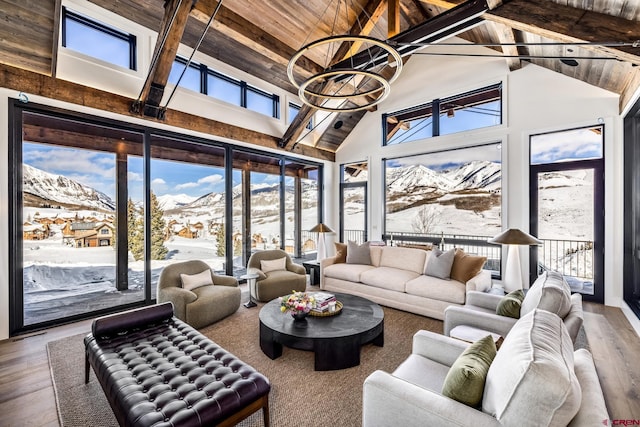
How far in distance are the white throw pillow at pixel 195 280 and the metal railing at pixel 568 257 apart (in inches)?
220

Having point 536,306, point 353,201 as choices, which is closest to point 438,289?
point 536,306

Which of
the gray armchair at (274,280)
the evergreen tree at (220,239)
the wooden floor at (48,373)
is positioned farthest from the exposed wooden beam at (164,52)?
the wooden floor at (48,373)

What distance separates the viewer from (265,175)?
259 inches

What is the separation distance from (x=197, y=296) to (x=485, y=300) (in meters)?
3.40

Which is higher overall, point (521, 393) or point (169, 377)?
point (521, 393)

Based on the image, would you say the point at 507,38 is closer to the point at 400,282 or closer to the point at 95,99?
the point at 400,282

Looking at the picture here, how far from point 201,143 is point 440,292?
4770mm

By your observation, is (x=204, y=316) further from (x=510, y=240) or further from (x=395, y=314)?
(x=510, y=240)

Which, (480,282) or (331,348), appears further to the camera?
(480,282)

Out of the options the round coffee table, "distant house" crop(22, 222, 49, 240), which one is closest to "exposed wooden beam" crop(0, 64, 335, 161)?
"distant house" crop(22, 222, 49, 240)

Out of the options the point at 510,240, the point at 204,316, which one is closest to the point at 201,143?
the point at 204,316

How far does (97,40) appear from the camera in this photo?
13.2ft

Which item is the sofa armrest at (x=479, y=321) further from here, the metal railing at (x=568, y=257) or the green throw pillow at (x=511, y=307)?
the metal railing at (x=568, y=257)

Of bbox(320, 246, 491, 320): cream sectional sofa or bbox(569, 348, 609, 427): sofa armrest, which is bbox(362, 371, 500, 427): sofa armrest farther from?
bbox(320, 246, 491, 320): cream sectional sofa
